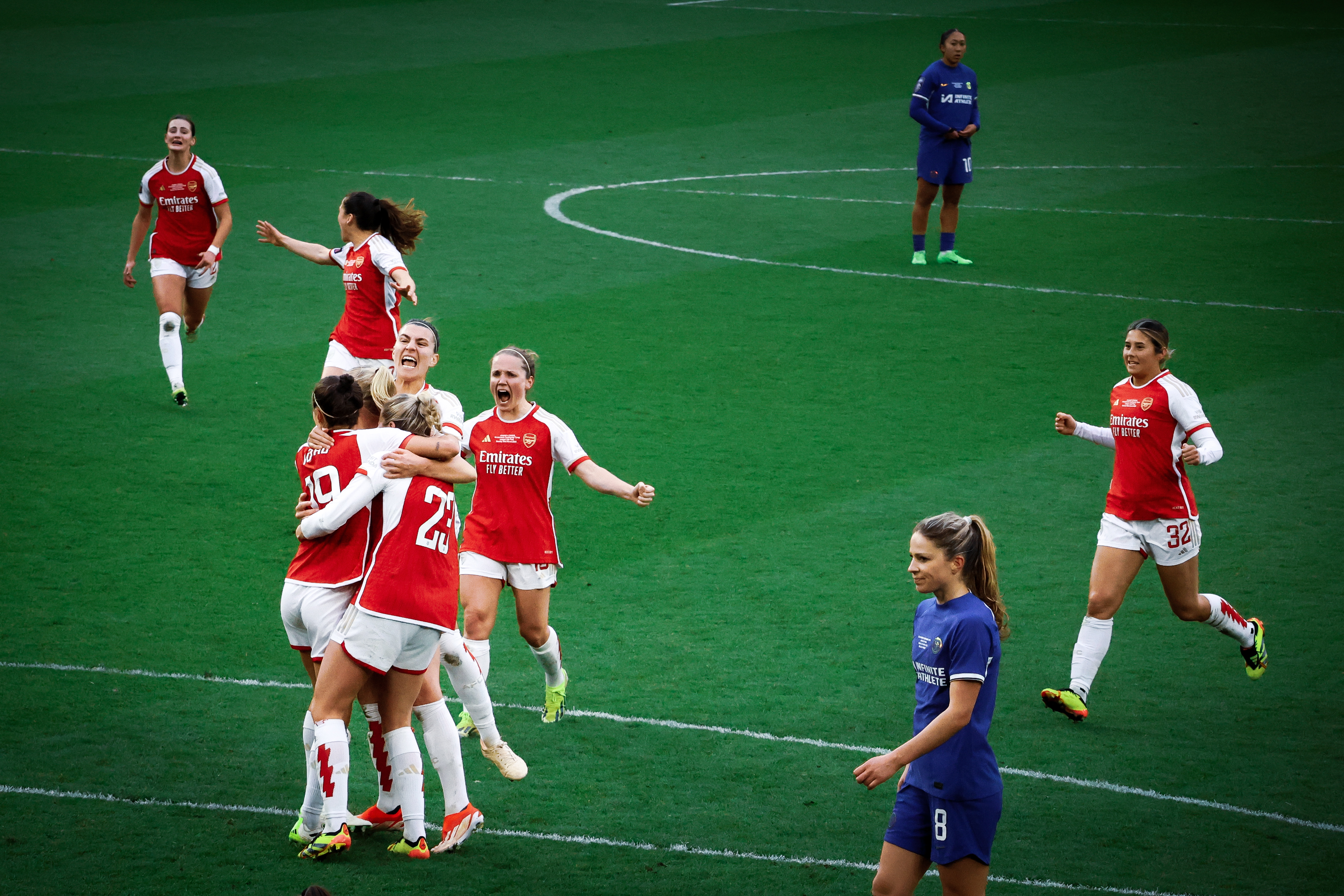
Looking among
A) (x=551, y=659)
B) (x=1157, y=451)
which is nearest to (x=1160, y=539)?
(x=1157, y=451)

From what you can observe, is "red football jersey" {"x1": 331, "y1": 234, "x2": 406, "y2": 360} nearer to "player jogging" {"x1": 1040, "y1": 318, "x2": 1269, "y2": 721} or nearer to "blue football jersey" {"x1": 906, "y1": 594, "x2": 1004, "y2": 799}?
"player jogging" {"x1": 1040, "y1": 318, "x2": 1269, "y2": 721}

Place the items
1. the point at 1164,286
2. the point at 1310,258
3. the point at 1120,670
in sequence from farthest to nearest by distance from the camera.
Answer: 1. the point at 1310,258
2. the point at 1164,286
3. the point at 1120,670

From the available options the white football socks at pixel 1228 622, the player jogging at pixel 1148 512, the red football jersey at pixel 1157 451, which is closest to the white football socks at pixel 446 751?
the player jogging at pixel 1148 512

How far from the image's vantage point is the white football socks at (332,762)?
575 centimetres

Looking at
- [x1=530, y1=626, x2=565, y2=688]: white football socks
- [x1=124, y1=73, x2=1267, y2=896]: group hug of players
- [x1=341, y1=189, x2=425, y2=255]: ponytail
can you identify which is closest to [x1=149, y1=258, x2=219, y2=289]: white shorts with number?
[x1=341, y1=189, x2=425, y2=255]: ponytail

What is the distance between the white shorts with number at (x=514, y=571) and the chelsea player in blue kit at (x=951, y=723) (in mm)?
2666

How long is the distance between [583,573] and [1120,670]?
132 inches

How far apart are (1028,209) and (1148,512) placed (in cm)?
1306

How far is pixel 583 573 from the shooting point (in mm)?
9508

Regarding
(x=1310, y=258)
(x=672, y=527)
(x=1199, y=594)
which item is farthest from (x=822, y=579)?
(x=1310, y=258)

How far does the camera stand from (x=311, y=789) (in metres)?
5.94

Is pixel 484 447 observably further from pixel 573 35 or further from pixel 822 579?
pixel 573 35

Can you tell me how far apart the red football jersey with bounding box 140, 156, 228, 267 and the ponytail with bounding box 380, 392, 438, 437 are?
6.88 metres

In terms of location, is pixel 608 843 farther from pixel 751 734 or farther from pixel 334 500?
pixel 334 500
